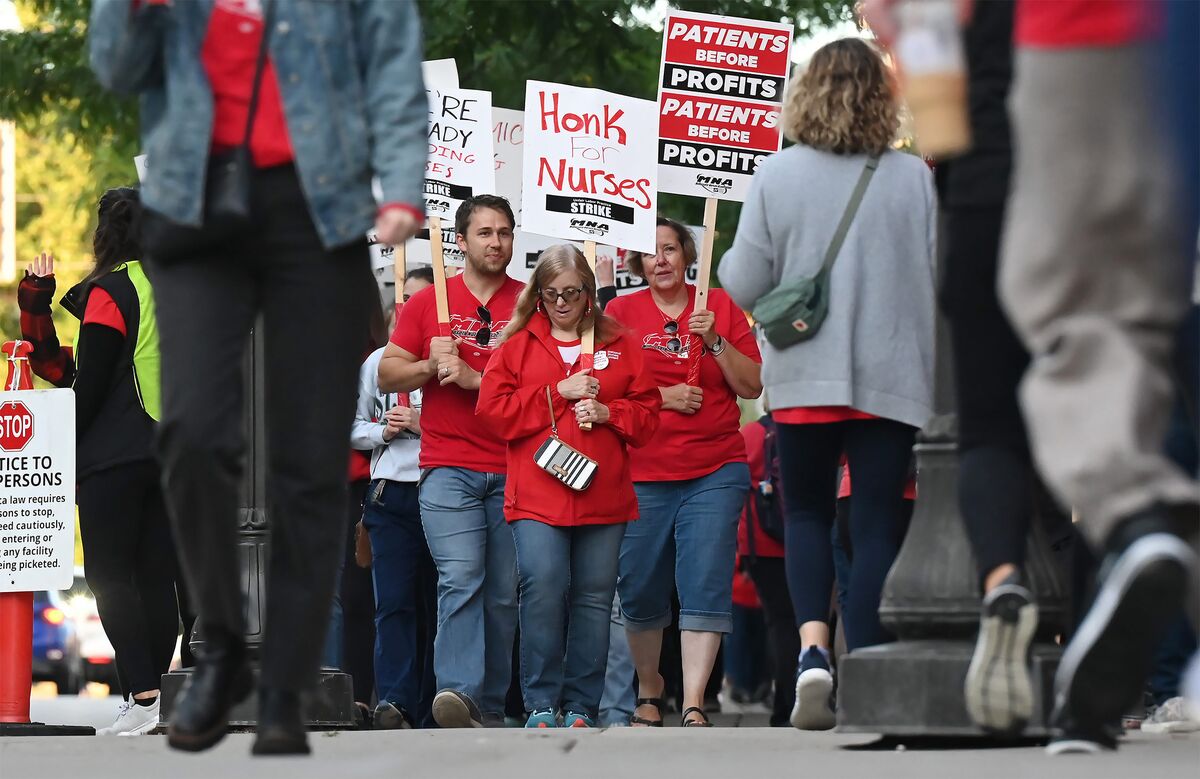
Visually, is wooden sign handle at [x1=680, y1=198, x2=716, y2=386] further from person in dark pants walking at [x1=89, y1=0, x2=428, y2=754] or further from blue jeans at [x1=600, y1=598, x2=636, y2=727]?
person in dark pants walking at [x1=89, y1=0, x2=428, y2=754]

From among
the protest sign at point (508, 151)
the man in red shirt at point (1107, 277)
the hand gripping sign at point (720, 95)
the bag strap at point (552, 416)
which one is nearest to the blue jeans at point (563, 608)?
the bag strap at point (552, 416)

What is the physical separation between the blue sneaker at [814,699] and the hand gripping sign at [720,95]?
4.37 metres

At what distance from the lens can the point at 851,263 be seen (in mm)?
7203

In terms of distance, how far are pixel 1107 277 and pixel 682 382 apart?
6.35m

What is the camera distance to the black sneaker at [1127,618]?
3.77 m

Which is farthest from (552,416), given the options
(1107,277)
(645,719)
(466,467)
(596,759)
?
(1107,277)

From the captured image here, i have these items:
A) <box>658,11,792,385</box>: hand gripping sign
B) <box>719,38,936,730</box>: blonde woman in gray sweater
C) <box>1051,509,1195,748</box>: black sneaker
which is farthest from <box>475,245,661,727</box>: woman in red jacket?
<box>1051,509,1195,748</box>: black sneaker

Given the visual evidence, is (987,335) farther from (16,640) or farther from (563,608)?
(16,640)

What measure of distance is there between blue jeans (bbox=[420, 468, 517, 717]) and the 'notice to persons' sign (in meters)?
1.51

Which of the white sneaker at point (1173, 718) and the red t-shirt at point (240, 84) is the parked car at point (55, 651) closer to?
the white sneaker at point (1173, 718)

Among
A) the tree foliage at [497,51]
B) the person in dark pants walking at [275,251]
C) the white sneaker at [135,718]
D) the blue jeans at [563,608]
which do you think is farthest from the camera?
the tree foliage at [497,51]

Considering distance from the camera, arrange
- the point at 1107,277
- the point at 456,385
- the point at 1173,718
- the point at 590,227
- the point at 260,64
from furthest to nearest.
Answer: the point at 590,227 → the point at 456,385 → the point at 1173,718 → the point at 260,64 → the point at 1107,277

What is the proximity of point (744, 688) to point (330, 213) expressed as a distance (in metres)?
11.7

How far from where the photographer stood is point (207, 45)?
16.7ft
